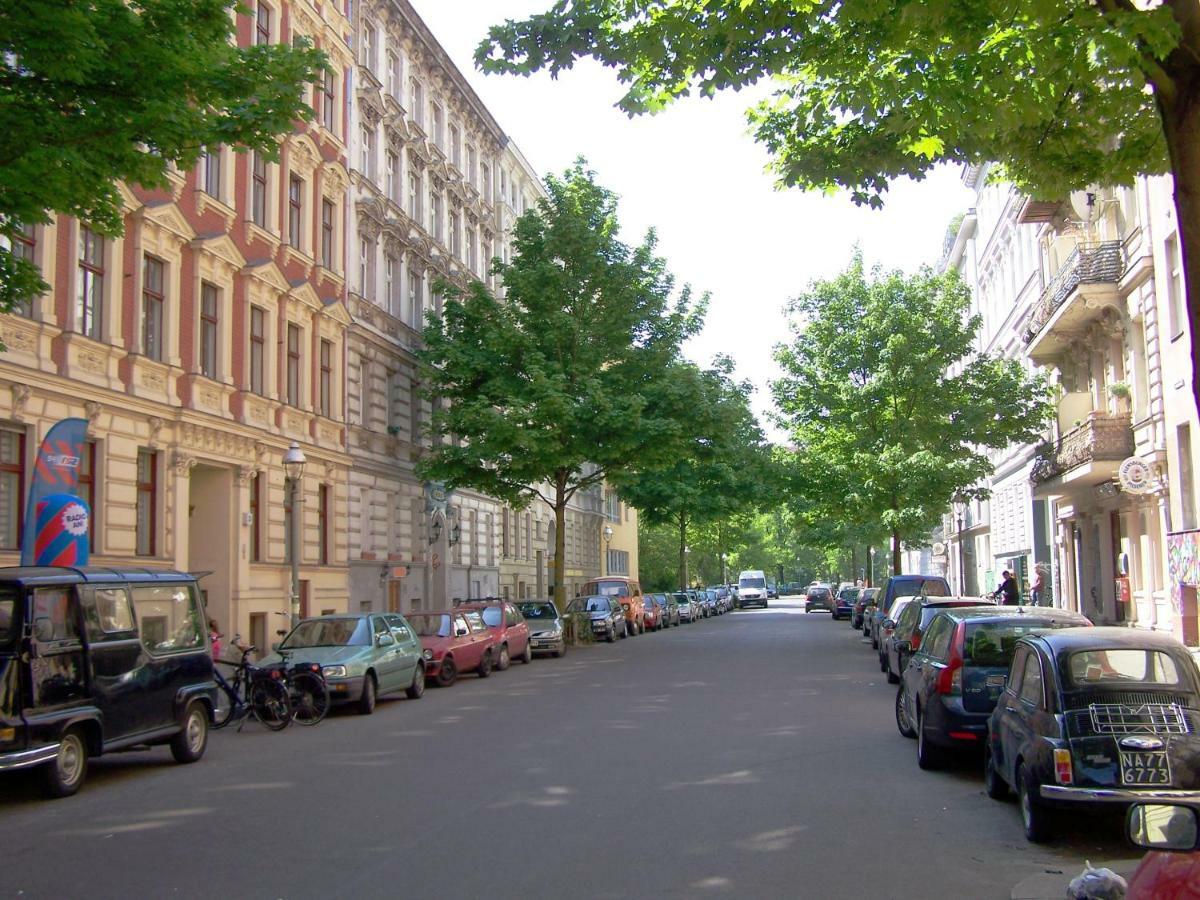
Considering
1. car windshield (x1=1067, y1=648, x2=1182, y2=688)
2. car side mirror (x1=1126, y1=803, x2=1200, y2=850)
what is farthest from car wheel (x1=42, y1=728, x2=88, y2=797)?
car side mirror (x1=1126, y1=803, x2=1200, y2=850)

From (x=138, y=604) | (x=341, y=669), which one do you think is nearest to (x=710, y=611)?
(x=341, y=669)

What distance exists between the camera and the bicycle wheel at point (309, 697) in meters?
16.3

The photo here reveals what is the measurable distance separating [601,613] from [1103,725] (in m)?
30.5

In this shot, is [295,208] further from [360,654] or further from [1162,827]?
[1162,827]

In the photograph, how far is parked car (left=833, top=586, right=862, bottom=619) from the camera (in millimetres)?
55794

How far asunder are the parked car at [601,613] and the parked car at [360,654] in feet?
58.7

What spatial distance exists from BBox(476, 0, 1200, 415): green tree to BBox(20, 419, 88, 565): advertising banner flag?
8604 mm

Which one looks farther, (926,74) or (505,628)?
(505,628)

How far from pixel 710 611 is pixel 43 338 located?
53.5m

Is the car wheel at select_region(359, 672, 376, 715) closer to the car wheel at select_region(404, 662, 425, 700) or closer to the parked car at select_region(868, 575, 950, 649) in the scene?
the car wheel at select_region(404, 662, 425, 700)

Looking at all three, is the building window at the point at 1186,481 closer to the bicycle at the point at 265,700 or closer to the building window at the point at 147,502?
the bicycle at the point at 265,700

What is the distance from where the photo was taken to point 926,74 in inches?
332

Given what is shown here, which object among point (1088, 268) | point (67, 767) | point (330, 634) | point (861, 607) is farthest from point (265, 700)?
point (861, 607)

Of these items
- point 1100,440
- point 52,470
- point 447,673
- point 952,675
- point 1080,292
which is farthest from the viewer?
point 1080,292
